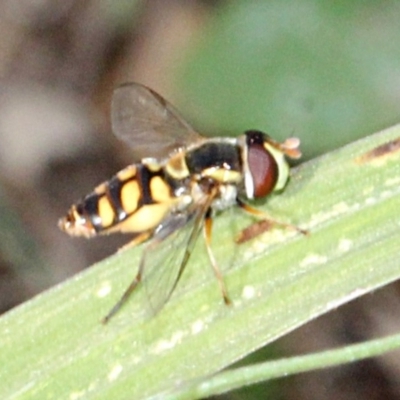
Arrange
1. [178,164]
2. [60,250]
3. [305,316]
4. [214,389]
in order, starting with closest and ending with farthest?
[214,389]
[305,316]
[178,164]
[60,250]

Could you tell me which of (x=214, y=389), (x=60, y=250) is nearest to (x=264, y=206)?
(x=214, y=389)

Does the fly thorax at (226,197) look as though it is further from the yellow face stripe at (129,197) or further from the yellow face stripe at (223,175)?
the yellow face stripe at (129,197)

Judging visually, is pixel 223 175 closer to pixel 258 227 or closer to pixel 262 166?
pixel 262 166

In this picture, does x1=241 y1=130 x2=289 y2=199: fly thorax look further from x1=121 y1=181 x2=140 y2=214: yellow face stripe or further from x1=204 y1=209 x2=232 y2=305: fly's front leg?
x1=121 y1=181 x2=140 y2=214: yellow face stripe

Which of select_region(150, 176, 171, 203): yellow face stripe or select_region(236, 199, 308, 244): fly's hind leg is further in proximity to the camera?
select_region(150, 176, 171, 203): yellow face stripe

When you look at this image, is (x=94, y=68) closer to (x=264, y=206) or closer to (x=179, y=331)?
(x=264, y=206)

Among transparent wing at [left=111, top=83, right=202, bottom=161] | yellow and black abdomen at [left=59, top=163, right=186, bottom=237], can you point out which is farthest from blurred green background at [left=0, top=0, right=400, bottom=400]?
yellow and black abdomen at [left=59, top=163, right=186, bottom=237]

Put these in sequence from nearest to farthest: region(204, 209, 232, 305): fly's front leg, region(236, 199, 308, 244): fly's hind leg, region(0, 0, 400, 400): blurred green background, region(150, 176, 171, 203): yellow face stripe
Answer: region(204, 209, 232, 305): fly's front leg, region(236, 199, 308, 244): fly's hind leg, region(150, 176, 171, 203): yellow face stripe, region(0, 0, 400, 400): blurred green background
